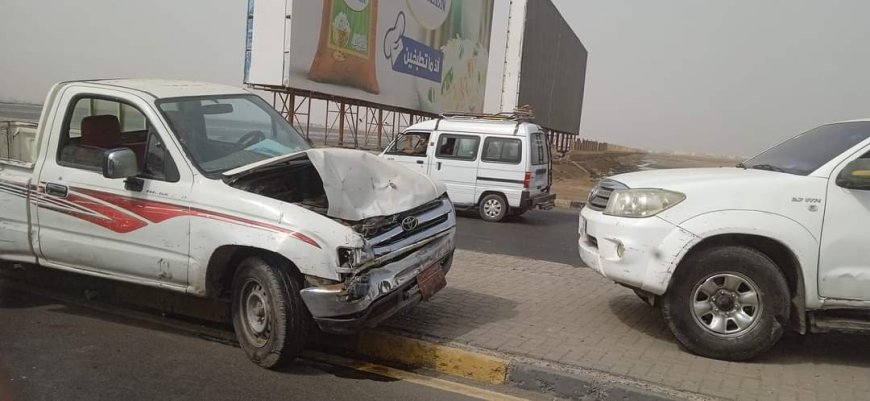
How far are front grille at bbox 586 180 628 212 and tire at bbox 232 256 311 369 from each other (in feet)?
7.85

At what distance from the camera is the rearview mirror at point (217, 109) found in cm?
498

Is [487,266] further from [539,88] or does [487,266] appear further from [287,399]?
[539,88]

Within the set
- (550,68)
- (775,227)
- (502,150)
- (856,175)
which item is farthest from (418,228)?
(550,68)

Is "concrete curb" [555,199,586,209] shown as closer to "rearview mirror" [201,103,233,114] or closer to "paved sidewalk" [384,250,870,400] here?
"paved sidewalk" [384,250,870,400]

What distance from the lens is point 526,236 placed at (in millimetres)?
11062

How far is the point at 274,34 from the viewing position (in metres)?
16.9

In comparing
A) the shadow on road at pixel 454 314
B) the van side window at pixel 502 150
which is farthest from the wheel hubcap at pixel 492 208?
the shadow on road at pixel 454 314

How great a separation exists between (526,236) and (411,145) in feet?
12.5

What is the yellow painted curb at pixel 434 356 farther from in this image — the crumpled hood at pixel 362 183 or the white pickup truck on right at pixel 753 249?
the white pickup truck on right at pixel 753 249

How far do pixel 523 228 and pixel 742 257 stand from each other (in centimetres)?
802

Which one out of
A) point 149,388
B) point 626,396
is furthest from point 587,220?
point 149,388

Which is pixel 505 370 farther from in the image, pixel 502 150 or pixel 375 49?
pixel 375 49

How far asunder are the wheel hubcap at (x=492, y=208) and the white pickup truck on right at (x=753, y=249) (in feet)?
27.0

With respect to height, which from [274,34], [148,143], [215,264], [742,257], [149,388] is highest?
[274,34]
